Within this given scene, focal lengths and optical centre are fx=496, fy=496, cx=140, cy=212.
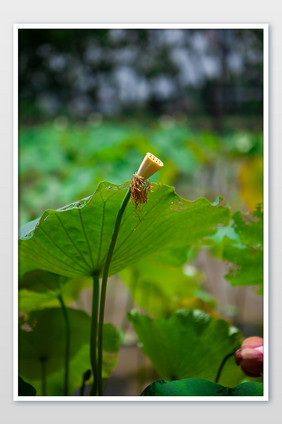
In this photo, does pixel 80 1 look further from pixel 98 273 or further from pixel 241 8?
pixel 98 273

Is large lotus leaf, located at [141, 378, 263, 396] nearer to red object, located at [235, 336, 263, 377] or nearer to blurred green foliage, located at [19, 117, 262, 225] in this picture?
red object, located at [235, 336, 263, 377]

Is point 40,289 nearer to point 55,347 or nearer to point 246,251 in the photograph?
point 55,347

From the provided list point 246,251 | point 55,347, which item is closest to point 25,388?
point 55,347

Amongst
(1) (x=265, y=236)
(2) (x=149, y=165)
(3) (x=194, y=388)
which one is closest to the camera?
(2) (x=149, y=165)

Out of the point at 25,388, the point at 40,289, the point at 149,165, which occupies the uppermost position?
the point at 149,165

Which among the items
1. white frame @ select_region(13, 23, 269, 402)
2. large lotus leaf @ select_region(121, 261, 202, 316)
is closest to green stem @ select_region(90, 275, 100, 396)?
white frame @ select_region(13, 23, 269, 402)

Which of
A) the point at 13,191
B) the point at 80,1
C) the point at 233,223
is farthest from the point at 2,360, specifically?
the point at 80,1
